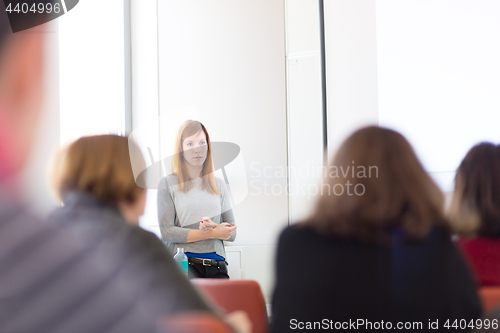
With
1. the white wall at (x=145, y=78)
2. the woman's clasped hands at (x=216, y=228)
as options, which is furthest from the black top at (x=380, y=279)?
the white wall at (x=145, y=78)

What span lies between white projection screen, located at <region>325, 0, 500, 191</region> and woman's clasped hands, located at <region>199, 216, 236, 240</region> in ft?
Result: 3.56

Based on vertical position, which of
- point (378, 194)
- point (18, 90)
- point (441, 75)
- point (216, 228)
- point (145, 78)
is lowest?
point (216, 228)

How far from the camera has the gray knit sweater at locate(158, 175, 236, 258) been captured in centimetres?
244

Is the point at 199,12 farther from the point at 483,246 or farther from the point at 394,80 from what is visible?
the point at 483,246

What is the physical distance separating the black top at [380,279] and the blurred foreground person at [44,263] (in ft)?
1.03

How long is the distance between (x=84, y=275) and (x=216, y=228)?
1584mm

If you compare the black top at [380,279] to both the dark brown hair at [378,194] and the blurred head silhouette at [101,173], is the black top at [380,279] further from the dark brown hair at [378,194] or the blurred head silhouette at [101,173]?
the blurred head silhouette at [101,173]

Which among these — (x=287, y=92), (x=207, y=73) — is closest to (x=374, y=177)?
(x=287, y=92)

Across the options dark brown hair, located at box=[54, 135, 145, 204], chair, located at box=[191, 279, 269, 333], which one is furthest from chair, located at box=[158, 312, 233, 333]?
chair, located at box=[191, 279, 269, 333]

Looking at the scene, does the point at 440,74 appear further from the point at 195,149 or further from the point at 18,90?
the point at 18,90

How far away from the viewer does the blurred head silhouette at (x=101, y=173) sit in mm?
1299

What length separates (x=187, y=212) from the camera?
101 inches

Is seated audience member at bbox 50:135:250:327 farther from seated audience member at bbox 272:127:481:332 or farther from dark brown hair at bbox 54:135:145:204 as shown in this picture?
seated audience member at bbox 272:127:481:332

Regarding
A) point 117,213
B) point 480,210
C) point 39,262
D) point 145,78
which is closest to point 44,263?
point 39,262
